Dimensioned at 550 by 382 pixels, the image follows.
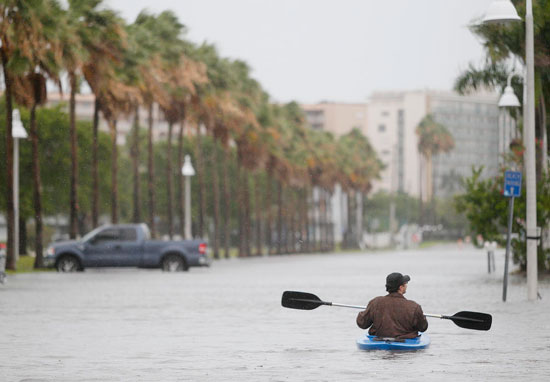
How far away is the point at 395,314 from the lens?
15.0 meters

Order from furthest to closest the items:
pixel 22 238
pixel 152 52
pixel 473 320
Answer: pixel 22 238 < pixel 152 52 < pixel 473 320

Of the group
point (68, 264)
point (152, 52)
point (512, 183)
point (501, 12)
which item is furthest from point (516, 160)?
point (152, 52)

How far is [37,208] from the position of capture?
51.5 metres

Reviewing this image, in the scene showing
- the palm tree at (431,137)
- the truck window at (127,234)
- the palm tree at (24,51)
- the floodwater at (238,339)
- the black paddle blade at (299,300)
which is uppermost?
the palm tree at (431,137)

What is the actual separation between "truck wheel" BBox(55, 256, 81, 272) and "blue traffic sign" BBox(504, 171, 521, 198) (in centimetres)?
2399

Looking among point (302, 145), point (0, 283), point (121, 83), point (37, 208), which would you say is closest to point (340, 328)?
point (0, 283)

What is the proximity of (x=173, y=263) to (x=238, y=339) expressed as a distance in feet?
101

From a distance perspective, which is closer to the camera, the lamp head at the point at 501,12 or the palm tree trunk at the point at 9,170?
the lamp head at the point at 501,12

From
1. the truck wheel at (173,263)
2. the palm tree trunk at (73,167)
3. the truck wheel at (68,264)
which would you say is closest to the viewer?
the truck wheel at (68,264)

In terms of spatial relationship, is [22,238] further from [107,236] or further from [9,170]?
[107,236]

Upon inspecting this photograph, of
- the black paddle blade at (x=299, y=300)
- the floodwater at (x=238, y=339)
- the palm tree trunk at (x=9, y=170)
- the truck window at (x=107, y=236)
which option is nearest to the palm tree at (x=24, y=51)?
the palm tree trunk at (x=9, y=170)

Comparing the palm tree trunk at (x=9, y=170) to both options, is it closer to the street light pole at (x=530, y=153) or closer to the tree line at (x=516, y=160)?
the tree line at (x=516, y=160)

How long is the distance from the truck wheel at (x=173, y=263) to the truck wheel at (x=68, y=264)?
3.25m

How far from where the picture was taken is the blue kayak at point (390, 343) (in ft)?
49.7
